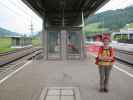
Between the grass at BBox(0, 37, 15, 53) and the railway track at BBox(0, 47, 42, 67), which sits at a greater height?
the grass at BBox(0, 37, 15, 53)

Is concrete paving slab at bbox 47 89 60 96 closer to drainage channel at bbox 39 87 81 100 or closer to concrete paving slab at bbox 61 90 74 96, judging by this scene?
drainage channel at bbox 39 87 81 100

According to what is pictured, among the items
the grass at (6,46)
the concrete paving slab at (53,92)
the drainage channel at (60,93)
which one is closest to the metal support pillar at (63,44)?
the drainage channel at (60,93)

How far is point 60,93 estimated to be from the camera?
321 inches

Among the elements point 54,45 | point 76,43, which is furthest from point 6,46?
point 54,45

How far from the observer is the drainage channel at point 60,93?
295 inches

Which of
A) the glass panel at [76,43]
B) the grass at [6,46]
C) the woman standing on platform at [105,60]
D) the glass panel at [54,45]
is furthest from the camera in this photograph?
the grass at [6,46]

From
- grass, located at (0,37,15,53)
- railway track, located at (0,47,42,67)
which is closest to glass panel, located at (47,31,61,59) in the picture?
railway track, located at (0,47,42,67)

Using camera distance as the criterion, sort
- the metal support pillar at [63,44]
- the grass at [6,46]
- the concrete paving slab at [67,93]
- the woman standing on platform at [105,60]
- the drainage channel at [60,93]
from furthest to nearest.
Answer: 1. the grass at [6,46]
2. the metal support pillar at [63,44]
3. the woman standing on platform at [105,60]
4. the concrete paving slab at [67,93]
5. the drainage channel at [60,93]

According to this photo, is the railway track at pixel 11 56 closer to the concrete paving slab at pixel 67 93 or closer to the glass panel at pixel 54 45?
the glass panel at pixel 54 45

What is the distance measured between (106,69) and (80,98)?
1.49 metres

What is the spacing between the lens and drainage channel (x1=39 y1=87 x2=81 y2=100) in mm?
7501

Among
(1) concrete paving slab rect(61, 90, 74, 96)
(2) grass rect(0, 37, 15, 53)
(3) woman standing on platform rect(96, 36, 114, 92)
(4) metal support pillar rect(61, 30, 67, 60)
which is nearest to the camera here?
(1) concrete paving slab rect(61, 90, 74, 96)

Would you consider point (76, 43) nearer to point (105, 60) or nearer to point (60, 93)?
point (105, 60)

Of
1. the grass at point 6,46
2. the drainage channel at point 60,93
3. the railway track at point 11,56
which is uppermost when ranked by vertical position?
the grass at point 6,46
